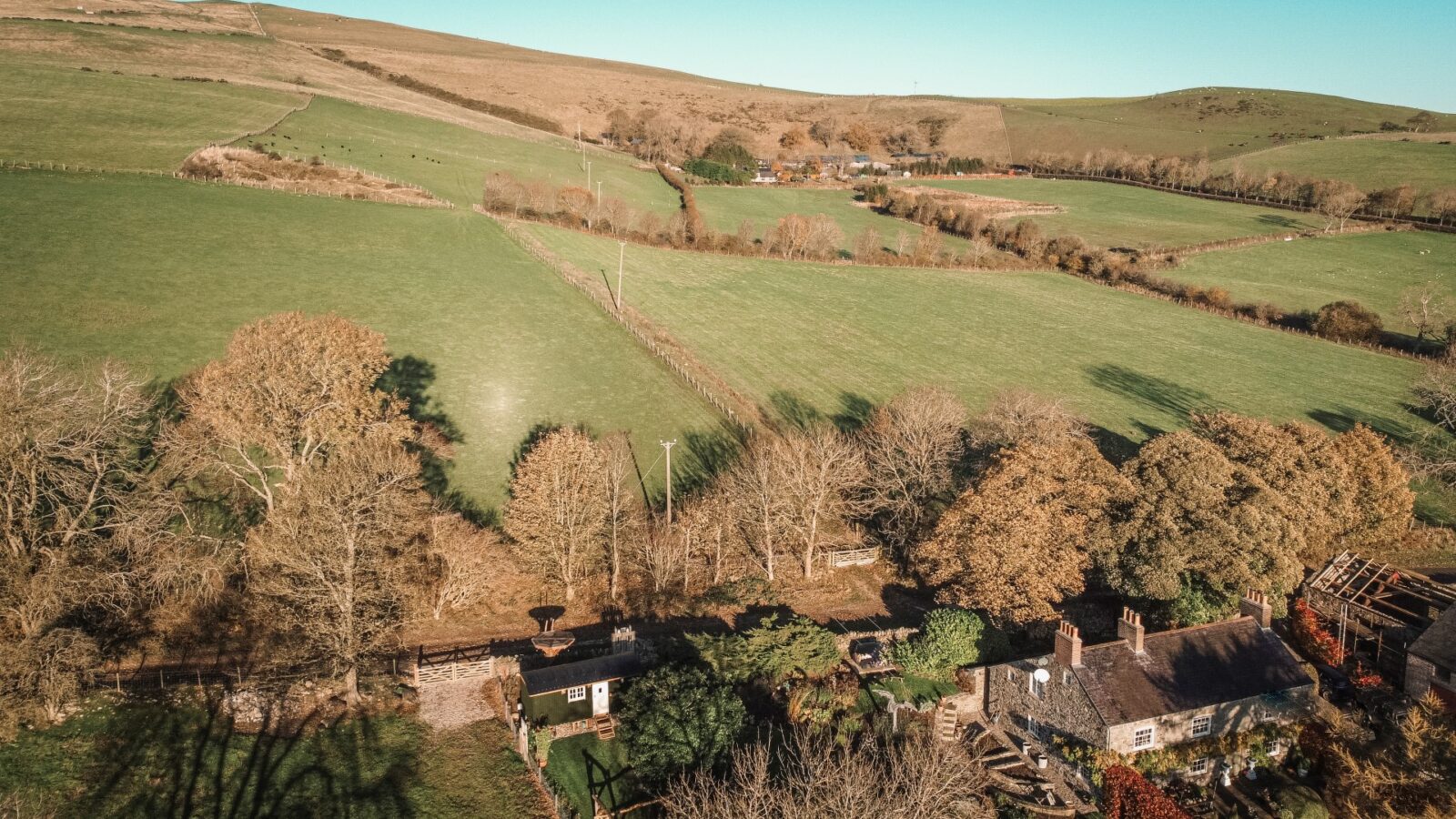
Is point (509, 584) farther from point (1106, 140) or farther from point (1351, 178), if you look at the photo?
point (1106, 140)

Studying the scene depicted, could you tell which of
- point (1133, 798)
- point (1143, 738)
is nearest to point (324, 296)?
point (1143, 738)

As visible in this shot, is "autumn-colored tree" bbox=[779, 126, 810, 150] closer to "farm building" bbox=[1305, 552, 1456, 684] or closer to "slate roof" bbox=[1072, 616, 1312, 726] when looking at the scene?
"farm building" bbox=[1305, 552, 1456, 684]

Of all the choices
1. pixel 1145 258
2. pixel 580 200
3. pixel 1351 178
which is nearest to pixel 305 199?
pixel 580 200

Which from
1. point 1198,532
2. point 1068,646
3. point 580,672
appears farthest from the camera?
point 1198,532

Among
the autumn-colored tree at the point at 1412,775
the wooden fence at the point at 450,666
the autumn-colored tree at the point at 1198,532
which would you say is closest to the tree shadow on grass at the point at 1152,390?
the autumn-colored tree at the point at 1198,532

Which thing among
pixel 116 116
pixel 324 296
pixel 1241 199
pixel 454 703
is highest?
pixel 116 116

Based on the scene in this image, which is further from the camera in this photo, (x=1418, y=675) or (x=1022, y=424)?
(x=1022, y=424)

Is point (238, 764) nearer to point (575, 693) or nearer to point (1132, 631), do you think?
point (575, 693)
